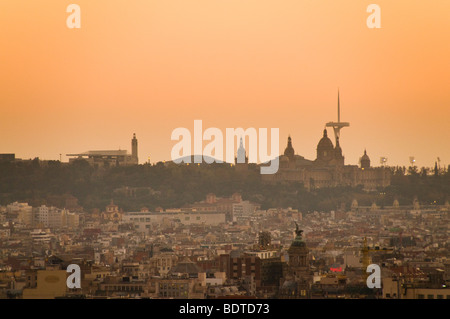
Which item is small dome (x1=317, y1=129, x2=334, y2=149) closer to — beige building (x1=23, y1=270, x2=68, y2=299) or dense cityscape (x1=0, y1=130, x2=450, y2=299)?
dense cityscape (x1=0, y1=130, x2=450, y2=299)

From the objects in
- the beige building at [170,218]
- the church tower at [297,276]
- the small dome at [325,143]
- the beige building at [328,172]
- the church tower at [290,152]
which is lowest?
the church tower at [297,276]

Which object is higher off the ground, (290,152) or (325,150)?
(325,150)

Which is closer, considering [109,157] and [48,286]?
[48,286]

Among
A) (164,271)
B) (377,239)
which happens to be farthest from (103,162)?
(164,271)

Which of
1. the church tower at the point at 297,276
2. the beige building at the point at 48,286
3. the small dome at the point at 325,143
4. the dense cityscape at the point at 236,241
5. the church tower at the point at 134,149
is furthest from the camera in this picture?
the small dome at the point at 325,143

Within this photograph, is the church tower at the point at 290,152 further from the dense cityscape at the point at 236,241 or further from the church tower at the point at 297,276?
the church tower at the point at 297,276

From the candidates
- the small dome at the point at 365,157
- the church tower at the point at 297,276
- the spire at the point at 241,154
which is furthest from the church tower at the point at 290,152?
the church tower at the point at 297,276

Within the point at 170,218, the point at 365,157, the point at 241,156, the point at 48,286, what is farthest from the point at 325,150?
the point at 48,286

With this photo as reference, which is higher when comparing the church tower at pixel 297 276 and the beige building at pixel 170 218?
the beige building at pixel 170 218

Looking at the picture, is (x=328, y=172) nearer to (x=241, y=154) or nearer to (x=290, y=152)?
(x=290, y=152)

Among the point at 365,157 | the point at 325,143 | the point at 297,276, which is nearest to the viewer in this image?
the point at 297,276
